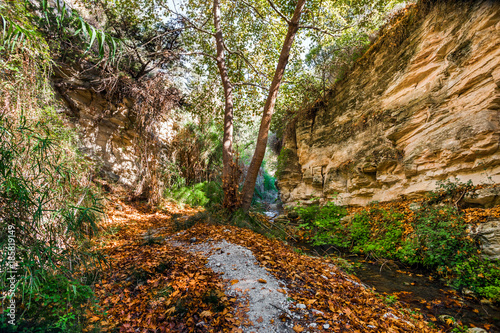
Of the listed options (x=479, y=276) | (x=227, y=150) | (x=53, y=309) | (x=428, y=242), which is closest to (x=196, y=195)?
(x=227, y=150)

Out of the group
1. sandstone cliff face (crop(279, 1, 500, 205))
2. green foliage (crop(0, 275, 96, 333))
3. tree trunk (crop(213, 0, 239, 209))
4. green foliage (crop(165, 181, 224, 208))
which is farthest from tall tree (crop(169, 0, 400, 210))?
green foliage (crop(0, 275, 96, 333))

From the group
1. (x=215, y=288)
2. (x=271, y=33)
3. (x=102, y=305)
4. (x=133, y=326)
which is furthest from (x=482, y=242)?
(x=271, y=33)

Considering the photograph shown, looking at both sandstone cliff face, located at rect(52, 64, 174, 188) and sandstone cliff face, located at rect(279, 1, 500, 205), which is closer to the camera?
sandstone cliff face, located at rect(279, 1, 500, 205)

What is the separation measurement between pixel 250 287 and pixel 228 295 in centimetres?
29

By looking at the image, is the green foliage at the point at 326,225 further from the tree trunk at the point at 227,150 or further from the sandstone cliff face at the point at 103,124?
the sandstone cliff face at the point at 103,124

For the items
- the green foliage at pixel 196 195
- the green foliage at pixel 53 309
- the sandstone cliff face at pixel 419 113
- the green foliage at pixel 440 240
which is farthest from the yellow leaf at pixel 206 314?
the green foliage at pixel 196 195

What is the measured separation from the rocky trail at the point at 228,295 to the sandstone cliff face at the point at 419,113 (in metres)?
3.65

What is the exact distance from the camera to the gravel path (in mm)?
1853

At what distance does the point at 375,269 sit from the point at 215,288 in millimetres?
3493

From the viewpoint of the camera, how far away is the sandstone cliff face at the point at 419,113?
4039mm

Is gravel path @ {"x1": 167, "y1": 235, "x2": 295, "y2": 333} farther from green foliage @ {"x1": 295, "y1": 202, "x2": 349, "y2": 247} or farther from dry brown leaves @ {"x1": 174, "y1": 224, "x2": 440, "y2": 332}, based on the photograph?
green foliage @ {"x1": 295, "y1": 202, "x2": 349, "y2": 247}

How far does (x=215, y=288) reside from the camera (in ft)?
7.33

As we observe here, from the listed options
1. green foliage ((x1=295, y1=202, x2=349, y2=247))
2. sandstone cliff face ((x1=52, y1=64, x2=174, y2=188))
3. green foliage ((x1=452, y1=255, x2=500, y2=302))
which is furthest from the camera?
sandstone cliff face ((x1=52, y1=64, x2=174, y2=188))

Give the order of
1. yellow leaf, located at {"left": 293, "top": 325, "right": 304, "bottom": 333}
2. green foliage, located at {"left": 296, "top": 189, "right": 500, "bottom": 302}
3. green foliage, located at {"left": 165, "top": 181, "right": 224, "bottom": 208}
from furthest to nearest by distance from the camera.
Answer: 1. green foliage, located at {"left": 165, "top": 181, "right": 224, "bottom": 208}
2. green foliage, located at {"left": 296, "top": 189, "right": 500, "bottom": 302}
3. yellow leaf, located at {"left": 293, "top": 325, "right": 304, "bottom": 333}
